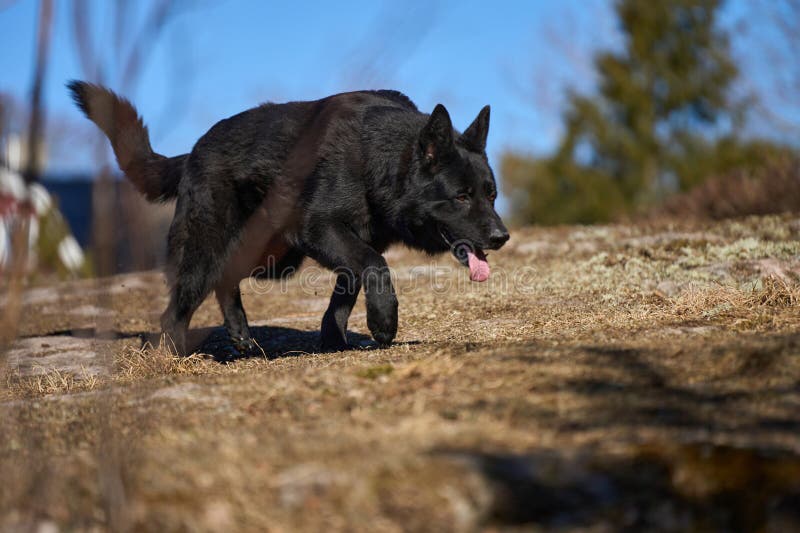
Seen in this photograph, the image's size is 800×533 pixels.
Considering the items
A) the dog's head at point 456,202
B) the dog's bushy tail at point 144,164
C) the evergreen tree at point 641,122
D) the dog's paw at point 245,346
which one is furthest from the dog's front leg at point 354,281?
the evergreen tree at point 641,122

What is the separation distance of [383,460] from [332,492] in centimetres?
17

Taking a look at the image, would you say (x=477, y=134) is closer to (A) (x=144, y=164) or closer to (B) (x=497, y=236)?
(B) (x=497, y=236)

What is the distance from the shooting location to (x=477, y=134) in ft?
17.9

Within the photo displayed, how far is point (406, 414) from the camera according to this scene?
2.80 metres

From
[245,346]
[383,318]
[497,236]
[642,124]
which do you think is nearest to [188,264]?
[245,346]

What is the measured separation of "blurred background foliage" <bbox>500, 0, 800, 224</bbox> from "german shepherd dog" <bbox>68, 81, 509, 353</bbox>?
62.7 feet

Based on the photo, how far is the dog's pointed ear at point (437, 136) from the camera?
5043 mm

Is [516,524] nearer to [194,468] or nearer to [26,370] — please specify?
[194,468]

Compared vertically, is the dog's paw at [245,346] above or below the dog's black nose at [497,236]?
below

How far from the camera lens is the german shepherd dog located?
509 centimetres

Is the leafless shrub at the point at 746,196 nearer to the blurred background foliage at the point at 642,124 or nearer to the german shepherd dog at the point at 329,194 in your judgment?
the german shepherd dog at the point at 329,194

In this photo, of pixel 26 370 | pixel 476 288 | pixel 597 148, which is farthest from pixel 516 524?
pixel 597 148

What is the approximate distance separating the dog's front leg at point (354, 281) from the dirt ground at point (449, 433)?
28 centimetres

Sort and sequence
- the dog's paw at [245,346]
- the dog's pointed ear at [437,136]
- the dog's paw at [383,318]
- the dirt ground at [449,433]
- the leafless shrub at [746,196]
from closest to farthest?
the dirt ground at [449,433] < the dog's paw at [383,318] < the dog's pointed ear at [437,136] < the dog's paw at [245,346] < the leafless shrub at [746,196]
